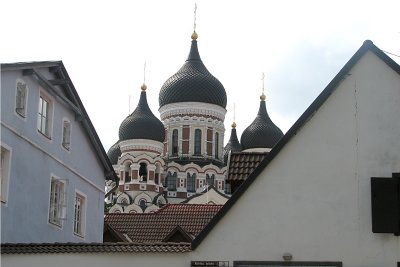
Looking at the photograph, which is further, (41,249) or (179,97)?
(179,97)

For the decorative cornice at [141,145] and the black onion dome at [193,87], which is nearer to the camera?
the decorative cornice at [141,145]

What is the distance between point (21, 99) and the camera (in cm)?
2048

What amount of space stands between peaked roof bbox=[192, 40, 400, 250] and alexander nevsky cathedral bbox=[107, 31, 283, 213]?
56.9 metres

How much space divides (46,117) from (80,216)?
13.5ft

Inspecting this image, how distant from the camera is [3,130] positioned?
19.2m

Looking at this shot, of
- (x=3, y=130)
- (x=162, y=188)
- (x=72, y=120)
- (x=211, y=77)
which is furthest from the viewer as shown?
(x=211, y=77)

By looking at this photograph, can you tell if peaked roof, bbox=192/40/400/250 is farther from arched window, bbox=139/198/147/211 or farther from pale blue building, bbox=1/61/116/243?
arched window, bbox=139/198/147/211

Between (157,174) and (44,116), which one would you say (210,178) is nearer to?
(157,174)

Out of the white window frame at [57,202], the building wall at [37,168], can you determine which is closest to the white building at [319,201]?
the building wall at [37,168]

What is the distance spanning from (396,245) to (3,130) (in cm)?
960

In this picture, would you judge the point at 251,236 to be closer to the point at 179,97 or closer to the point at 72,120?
the point at 72,120

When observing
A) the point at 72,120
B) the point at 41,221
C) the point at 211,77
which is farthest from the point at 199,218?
the point at 211,77

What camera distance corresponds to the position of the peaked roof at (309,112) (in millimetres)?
15250

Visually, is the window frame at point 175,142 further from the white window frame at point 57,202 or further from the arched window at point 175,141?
the white window frame at point 57,202
